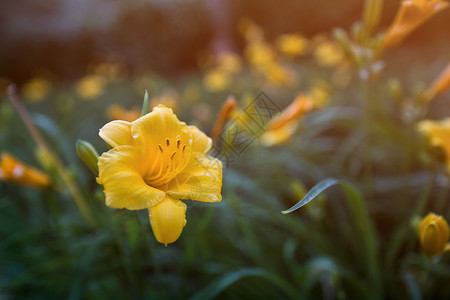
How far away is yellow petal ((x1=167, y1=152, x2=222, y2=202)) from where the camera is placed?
0.77 meters

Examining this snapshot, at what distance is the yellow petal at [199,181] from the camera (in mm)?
767

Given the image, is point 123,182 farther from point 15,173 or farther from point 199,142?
point 15,173

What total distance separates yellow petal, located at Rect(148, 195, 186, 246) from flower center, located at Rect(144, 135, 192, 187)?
0.12 metres

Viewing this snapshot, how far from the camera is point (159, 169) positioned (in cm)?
89

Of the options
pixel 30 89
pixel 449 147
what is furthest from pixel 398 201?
pixel 30 89

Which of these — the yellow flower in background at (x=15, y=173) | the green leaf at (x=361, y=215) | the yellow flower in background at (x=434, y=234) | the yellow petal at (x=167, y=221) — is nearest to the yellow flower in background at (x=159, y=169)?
the yellow petal at (x=167, y=221)

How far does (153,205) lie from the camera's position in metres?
0.73

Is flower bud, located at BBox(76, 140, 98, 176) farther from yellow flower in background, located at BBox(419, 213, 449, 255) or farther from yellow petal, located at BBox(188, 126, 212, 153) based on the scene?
yellow flower in background, located at BBox(419, 213, 449, 255)

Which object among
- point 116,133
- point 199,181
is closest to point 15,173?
point 116,133

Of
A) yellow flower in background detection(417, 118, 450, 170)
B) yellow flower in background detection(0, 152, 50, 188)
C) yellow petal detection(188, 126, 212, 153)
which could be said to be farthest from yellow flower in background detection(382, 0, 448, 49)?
yellow flower in background detection(0, 152, 50, 188)

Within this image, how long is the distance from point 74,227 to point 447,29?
5.81 m

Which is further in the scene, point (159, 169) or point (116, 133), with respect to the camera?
point (159, 169)

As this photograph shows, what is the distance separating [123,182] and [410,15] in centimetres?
96

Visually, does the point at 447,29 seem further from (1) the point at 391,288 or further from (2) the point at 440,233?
(2) the point at 440,233
